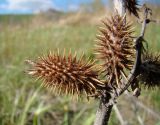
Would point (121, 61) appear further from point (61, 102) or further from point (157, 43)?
point (157, 43)

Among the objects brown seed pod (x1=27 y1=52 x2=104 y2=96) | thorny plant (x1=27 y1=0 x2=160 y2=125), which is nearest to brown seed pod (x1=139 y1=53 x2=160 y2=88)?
thorny plant (x1=27 y1=0 x2=160 y2=125)

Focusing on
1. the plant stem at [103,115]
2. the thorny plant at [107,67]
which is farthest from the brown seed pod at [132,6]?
the plant stem at [103,115]

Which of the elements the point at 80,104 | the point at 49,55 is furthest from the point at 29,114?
the point at 49,55

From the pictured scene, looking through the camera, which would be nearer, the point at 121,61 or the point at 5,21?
the point at 121,61

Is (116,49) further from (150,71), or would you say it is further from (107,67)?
(150,71)

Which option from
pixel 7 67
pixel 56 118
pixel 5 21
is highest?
pixel 5 21

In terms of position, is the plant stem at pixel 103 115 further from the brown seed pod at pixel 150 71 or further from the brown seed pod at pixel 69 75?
the brown seed pod at pixel 150 71

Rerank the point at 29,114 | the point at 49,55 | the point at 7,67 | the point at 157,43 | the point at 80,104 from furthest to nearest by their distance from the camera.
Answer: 1. the point at 157,43
2. the point at 7,67
3. the point at 80,104
4. the point at 29,114
5. the point at 49,55

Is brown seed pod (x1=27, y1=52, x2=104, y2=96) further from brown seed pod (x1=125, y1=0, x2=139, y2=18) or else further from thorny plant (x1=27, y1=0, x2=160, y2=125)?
brown seed pod (x1=125, y1=0, x2=139, y2=18)
